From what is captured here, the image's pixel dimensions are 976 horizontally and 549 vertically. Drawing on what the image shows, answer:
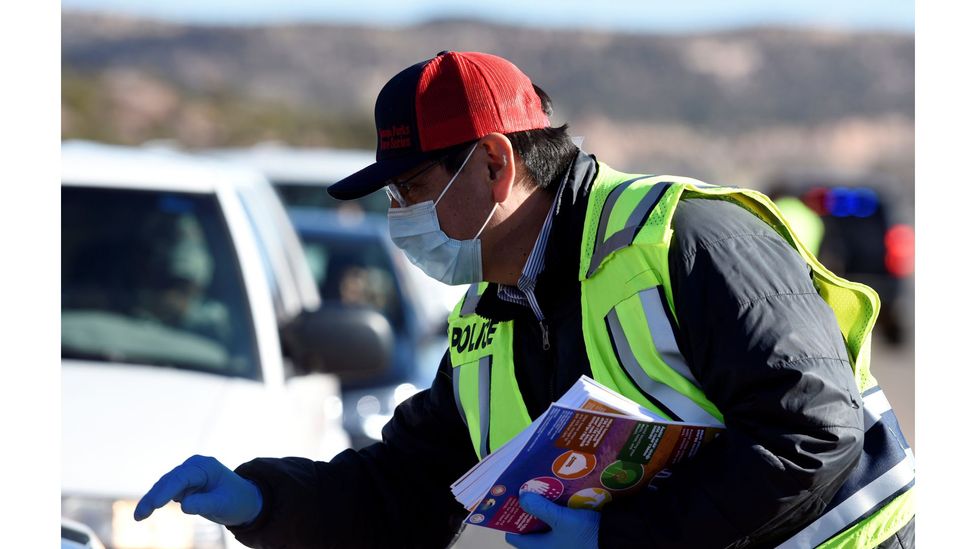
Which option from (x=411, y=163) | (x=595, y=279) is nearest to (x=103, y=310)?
(x=411, y=163)

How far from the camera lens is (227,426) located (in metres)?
3.73

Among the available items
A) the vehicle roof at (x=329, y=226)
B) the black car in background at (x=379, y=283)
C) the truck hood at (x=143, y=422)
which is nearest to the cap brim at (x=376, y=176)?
the truck hood at (x=143, y=422)

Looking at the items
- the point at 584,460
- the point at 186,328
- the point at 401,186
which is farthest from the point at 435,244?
the point at 186,328

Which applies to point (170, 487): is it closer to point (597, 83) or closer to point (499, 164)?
point (499, 164)

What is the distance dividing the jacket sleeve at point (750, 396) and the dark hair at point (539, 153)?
16.0 inches

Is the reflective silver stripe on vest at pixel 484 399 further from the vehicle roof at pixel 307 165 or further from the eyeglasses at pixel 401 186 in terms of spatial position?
the vehicle roof at pixel 307 165

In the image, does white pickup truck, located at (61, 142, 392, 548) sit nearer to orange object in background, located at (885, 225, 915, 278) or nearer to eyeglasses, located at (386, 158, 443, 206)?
eyeglasses, located at (386, 158, 443, 206)

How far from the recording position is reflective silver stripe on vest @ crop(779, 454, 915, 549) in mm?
2229

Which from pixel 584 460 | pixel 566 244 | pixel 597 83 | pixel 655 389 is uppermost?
pixel 597 83

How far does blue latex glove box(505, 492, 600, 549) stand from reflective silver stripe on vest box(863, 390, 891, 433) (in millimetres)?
514

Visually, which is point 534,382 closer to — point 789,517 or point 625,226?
point 625,226

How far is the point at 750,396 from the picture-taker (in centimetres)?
206

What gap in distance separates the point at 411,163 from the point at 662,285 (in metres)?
0.62

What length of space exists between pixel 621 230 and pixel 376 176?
56cm
